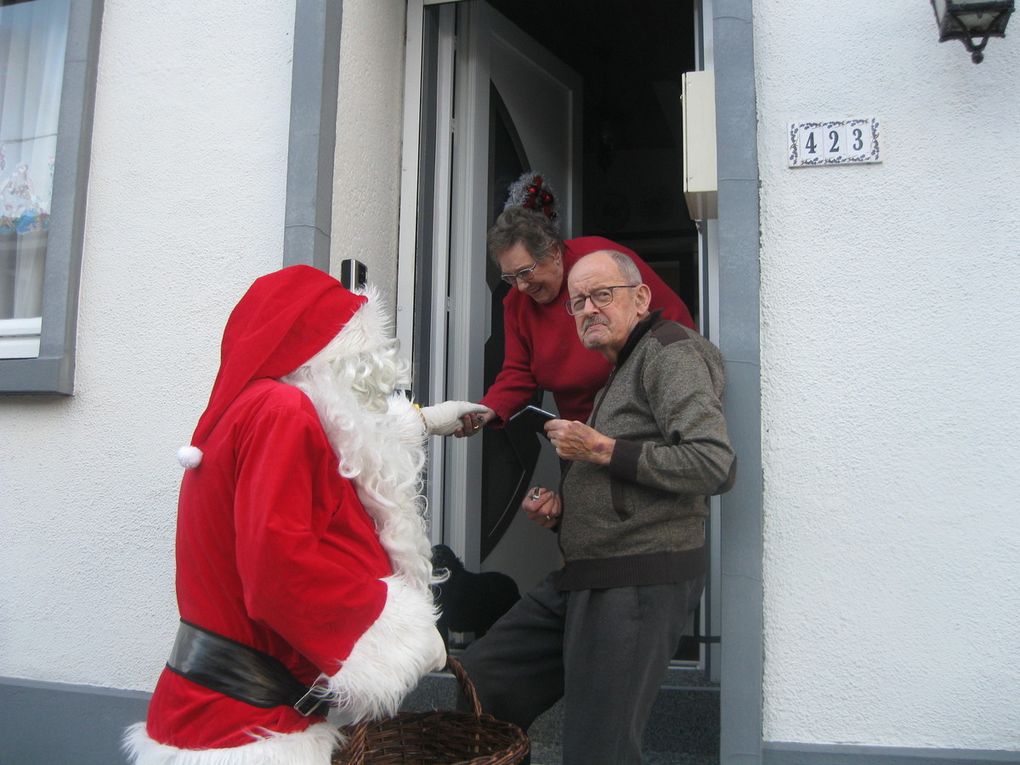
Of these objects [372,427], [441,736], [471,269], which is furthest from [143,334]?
[441,736]

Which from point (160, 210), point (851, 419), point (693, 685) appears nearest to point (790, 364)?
point (851, 419)

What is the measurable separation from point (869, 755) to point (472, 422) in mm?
1454

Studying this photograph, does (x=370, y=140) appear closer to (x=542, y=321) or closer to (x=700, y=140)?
(x=542, y=321)

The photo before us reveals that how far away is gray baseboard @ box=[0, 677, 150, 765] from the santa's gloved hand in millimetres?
1455

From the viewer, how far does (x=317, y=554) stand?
183cm

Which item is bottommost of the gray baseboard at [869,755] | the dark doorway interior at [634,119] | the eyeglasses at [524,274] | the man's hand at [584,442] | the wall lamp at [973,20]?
the gray baseboard at [869,755]

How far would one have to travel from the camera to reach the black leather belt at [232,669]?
1877 millimetres

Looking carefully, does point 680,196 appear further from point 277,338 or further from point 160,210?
point 277,338

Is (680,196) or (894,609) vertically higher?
(680,196)

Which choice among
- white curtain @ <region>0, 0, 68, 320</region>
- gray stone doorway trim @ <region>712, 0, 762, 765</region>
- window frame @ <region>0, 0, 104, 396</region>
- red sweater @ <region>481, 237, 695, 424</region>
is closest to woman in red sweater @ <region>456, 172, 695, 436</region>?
red sweater @ <region>481, 237, 695, 424</region>

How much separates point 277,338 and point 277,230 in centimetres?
152

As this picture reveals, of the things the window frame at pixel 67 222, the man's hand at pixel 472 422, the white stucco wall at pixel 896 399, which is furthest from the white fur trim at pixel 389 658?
the window frame at pixel 67 222

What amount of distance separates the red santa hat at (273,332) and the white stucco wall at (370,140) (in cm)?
131

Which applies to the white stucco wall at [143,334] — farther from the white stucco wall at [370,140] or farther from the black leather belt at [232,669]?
the black leather belt at [232,669]
